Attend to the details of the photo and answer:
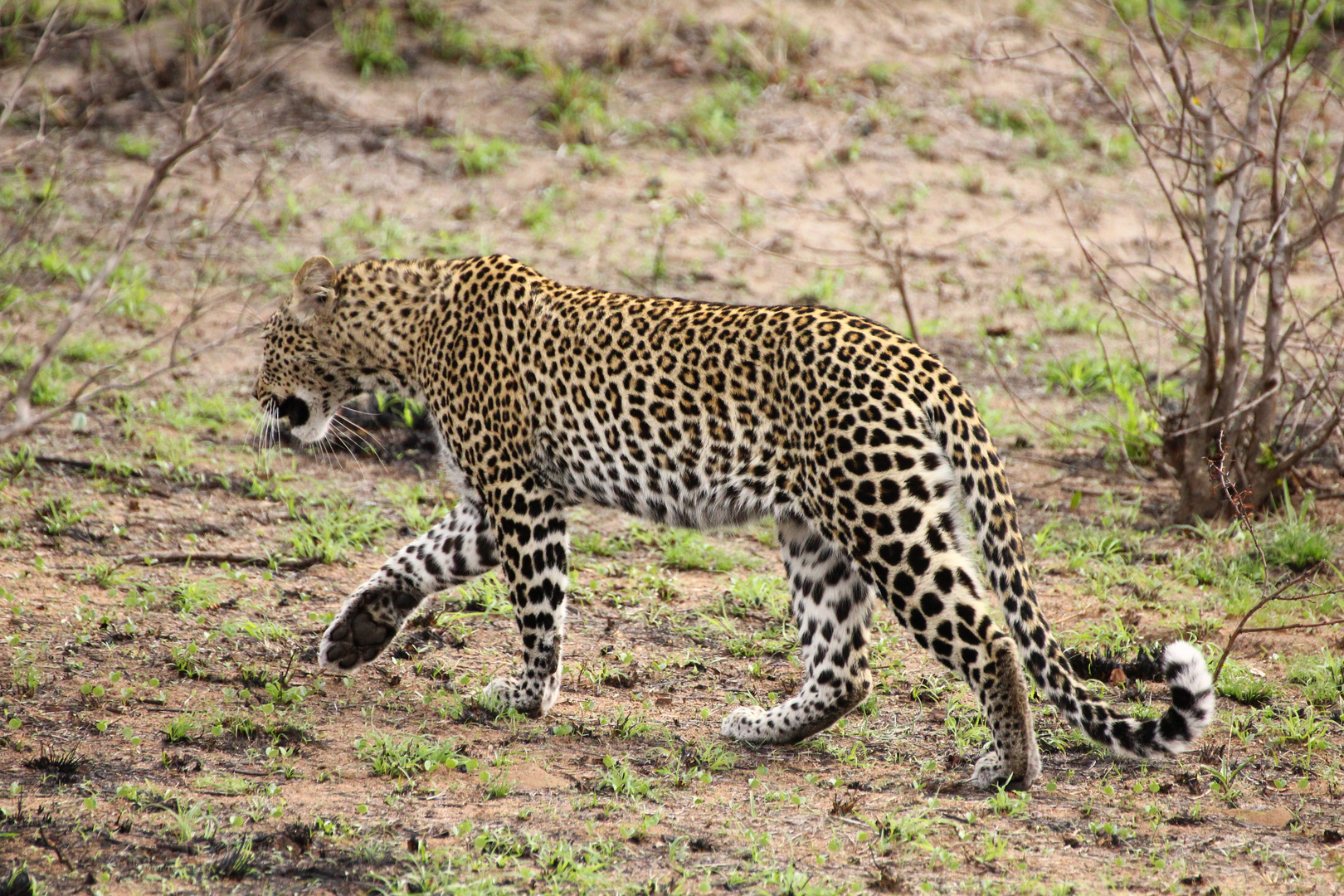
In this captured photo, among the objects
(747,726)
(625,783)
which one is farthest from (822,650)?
(625,783)

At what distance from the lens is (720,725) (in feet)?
20.5

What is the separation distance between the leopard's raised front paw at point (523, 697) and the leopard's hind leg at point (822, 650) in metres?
0.78

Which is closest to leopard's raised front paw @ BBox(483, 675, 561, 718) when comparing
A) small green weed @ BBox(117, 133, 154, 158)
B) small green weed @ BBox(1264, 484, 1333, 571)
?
small green weed @ BBox(1264, 484, 1333, 571)

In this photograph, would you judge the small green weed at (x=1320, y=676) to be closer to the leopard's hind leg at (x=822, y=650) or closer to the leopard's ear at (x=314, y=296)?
the leopard's hind leg at (x=822, y=650)

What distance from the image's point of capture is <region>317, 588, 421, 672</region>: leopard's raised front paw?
6.38 meters

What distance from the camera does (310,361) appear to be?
22.8ft

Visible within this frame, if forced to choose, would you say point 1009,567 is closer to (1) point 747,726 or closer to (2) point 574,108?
(1) point 747,726

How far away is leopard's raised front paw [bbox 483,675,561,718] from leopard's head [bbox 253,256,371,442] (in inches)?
69.1

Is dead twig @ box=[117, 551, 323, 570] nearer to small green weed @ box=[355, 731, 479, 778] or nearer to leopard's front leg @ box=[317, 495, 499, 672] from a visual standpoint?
leopard's front leg @ box=[317, 495, 499, 672]

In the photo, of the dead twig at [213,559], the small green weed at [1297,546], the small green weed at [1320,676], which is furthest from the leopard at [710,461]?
the small green weed at [1297,546]

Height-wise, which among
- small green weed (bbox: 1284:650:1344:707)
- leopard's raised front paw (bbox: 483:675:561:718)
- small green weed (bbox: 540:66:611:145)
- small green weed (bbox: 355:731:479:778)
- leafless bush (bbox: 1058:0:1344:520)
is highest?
small green weed (bbox: 540:66:611:145)

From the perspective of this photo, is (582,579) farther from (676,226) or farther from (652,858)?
(676,226)

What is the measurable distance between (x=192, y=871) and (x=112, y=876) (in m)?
0.24

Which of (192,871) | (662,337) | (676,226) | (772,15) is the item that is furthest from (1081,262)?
(192,871)
